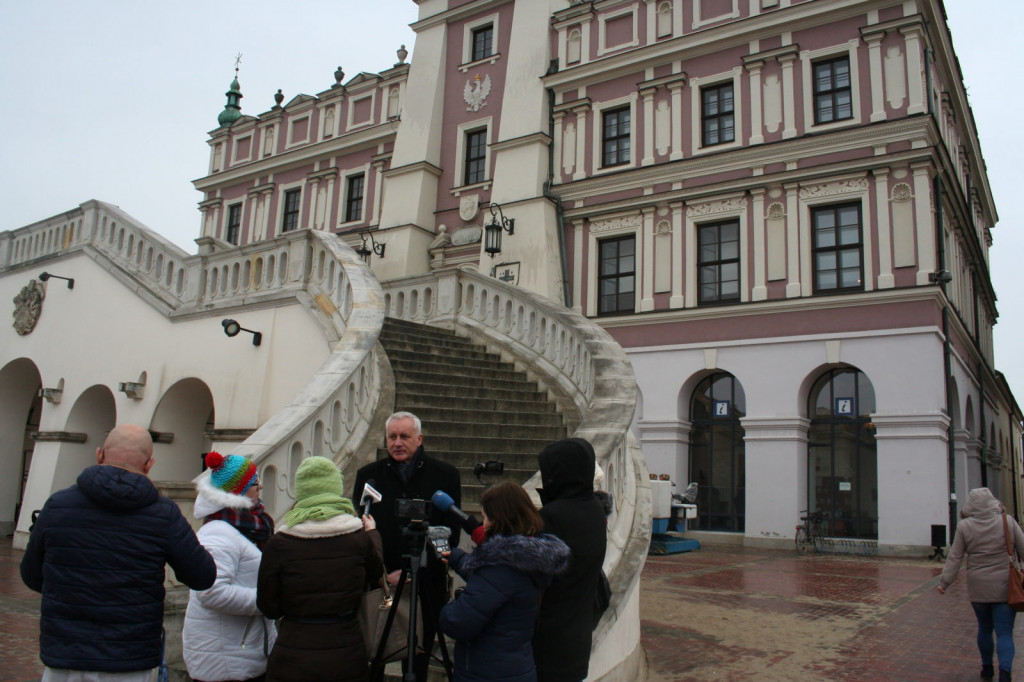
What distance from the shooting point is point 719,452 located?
20328 millimetres

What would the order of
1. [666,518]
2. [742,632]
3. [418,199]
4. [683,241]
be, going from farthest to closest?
[418,199] → [683,241] → [666,518] → [742,632]

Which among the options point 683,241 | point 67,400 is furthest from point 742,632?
point 683,241

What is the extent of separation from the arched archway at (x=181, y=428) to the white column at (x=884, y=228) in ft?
48.1

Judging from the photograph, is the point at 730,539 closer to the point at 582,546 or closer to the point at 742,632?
the point at 742,632

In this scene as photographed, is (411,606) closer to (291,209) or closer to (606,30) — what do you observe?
(606,30)

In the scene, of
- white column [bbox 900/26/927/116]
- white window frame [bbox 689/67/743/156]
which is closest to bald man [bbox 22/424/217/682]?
white column [bbox 900/26/927/116]

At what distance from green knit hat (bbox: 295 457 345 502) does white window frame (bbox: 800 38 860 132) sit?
18845 millimetres

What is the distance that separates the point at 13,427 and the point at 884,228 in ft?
64.2

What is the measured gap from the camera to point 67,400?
1378 centimetres

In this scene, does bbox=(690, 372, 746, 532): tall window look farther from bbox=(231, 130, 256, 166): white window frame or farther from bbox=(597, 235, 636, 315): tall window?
bbox=(231, 130, 256, 166): white window frame

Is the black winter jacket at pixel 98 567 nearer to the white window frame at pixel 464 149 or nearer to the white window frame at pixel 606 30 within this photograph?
the white window frame at pixel 464 149

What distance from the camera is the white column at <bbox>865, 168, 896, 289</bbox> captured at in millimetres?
18266

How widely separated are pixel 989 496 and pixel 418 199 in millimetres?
20261

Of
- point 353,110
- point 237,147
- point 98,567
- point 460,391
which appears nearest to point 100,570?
point 98,567
